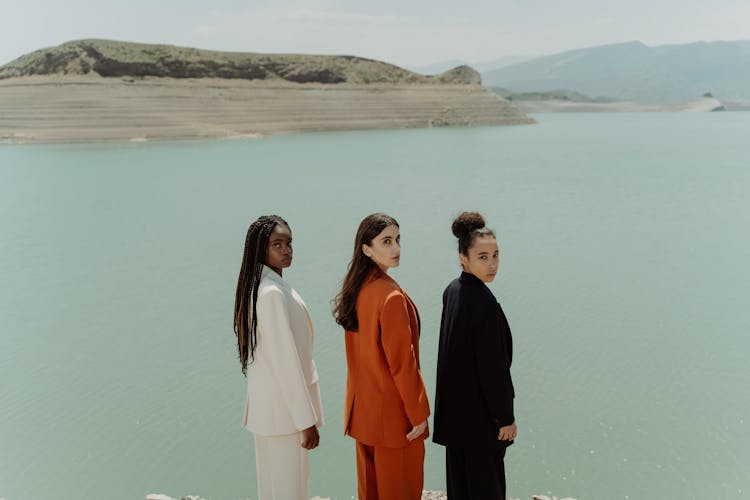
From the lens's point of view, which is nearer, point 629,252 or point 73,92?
point 629,252

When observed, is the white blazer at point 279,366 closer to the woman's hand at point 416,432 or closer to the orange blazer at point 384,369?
the orange blazer at point 384,369

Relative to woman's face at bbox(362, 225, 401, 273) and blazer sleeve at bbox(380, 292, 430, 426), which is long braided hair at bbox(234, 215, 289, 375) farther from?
blazer sleeve at bbox(380, 292, 430, 426)

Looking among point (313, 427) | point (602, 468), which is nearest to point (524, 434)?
point (602, 468)

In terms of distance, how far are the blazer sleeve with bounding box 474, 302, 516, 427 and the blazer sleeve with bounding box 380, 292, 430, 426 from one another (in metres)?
0.26

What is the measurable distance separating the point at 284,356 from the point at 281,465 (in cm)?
51

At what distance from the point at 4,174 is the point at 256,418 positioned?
2614cm

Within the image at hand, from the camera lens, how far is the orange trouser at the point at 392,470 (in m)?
2.91

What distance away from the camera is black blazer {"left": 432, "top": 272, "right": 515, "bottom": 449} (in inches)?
109

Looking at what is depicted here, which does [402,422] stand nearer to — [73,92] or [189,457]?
[189,457]

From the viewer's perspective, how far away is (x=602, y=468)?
15.2ft

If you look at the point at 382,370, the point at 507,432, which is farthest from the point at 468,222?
the point at 507,432

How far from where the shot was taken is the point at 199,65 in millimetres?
56406

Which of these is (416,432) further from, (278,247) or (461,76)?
(461,76)

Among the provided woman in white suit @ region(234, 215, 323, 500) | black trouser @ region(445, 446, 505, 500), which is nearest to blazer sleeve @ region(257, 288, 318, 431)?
woman in white suit @ region(234, 215, 323, 500)
